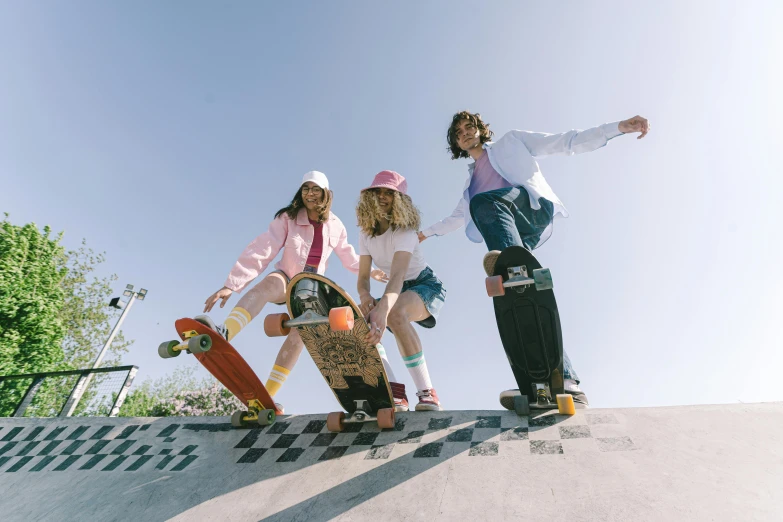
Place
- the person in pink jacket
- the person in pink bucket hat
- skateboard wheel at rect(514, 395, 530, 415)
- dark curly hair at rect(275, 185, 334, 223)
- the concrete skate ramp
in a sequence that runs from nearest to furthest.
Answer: the concrete skate ramp
skateboard wheel at rect(514, 395, 530, 415)
the person in pink bucket hat
the person in pink jacket
dark curly hair at rect(275, 185, 334, 223)

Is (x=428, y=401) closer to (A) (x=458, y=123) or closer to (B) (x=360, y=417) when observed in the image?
(B) (x=360, y=417)

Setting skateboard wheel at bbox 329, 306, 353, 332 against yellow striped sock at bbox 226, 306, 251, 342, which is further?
yellow striped sock at bbox 226, 306, 251, 342

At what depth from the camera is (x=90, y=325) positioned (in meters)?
16.3

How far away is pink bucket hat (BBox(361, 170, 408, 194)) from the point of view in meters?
3.80

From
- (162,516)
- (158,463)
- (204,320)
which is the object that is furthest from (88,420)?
(162,516)

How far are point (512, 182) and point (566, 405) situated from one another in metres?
1.83

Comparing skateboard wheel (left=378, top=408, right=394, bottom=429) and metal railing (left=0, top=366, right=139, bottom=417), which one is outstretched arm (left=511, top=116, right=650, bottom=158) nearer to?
skateboard wheel (left=378, top=408, right=394, bottom=429)

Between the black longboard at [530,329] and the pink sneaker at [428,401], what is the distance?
72 centimetres

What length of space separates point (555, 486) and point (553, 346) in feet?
3.48

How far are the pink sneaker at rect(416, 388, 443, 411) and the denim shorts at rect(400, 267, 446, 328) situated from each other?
0.56 meters

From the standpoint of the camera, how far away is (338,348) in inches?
130

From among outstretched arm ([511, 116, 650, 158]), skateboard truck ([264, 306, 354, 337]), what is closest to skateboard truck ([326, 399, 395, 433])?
skateboard truck ([264, 306, 354, 337])

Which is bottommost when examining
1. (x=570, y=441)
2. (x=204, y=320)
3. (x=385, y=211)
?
(x=570, y=441)

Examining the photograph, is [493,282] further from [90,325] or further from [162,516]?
[90,325]
